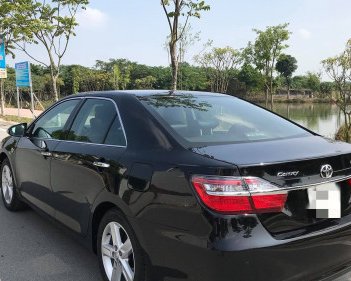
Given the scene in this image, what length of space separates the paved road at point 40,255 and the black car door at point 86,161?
0.33 metres

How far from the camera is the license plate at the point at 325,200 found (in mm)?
2516

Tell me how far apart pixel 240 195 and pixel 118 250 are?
1.13 m

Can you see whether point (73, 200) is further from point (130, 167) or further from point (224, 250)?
point (224, 250)

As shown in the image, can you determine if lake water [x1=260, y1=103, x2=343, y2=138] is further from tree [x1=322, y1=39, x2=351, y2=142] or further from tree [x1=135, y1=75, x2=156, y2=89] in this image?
tree [x1=135, y1=75, x2=156, y2=89]

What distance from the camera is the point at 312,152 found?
2672 mm

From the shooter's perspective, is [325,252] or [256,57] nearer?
[325,252]

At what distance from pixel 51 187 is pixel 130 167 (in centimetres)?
143

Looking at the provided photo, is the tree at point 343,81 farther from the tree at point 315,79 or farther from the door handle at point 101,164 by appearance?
the door handle at point 101,164

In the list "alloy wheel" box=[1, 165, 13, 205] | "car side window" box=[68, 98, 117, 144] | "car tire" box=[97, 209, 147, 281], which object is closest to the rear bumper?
"car tire" box=[97, 209, 147, 281]

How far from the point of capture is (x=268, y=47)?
3306cm

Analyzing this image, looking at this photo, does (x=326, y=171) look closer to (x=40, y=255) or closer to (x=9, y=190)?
(x=40, y=255)

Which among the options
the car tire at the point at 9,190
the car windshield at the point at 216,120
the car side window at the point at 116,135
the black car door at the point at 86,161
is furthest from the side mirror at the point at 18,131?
the car windshield at the point at 216,120

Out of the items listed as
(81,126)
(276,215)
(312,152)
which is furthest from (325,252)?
(81,126)

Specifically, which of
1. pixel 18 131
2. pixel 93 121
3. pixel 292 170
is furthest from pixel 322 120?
pixel 292 170
